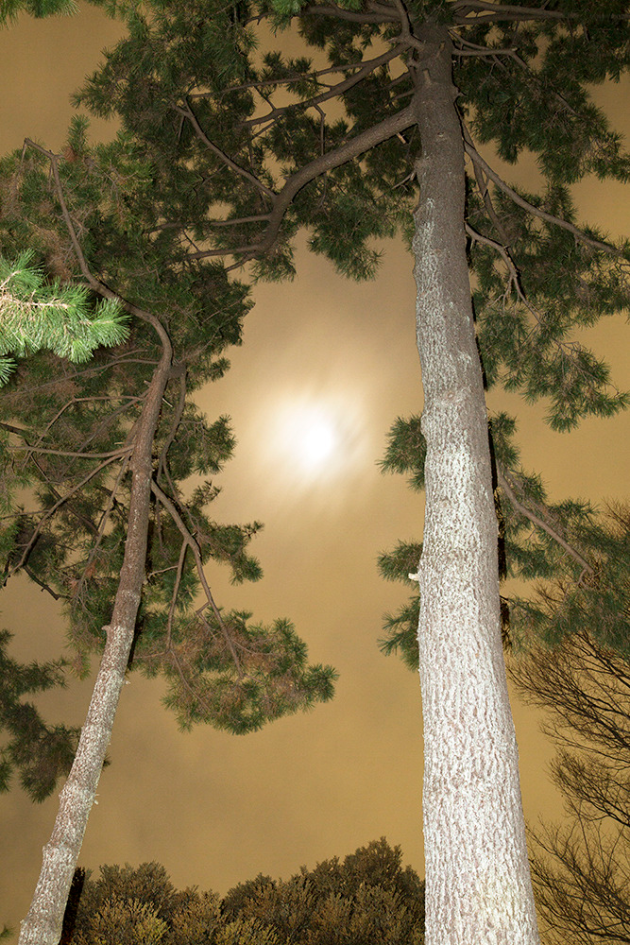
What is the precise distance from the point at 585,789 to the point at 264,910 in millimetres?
4511

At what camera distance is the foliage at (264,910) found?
595 centimetres

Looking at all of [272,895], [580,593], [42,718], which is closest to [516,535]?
[580,593]

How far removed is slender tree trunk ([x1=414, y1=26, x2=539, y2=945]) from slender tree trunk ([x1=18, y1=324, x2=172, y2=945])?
1.96 metres

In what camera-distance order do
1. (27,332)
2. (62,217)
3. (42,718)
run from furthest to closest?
(42,718) < (62,217) < (27,332)

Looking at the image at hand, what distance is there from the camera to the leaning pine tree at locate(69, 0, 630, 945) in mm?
1995

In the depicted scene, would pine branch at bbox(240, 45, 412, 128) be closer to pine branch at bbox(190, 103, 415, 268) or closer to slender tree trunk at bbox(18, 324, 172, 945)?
pine branch at bbox(190, 103, 415, 268)

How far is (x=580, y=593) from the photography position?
3.79m

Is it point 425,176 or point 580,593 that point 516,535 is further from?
point 425,176

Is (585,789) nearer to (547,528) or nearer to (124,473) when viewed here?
(547,528)

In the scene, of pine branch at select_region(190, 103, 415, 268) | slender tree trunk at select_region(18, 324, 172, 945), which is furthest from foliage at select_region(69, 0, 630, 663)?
slender tree trunk at select_region(18, 324, 172, 945)

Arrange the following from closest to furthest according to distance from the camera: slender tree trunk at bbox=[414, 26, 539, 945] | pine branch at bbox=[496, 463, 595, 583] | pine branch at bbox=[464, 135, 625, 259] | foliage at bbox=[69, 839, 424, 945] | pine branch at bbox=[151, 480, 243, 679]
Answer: slender tree trunk at bbox=[414, 26, 539, 945]
pine branch at bbox=[496, 463, 595, 583]
pine branch at bbox=[464, 135, 625, 259]
pine branch at bbox=[151, 480, 243, 679]
foliage at bbox=[69, 839, 424, 945]

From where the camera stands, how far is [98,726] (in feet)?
10.4

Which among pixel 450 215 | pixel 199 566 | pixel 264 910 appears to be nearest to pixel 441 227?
pixel 450 215

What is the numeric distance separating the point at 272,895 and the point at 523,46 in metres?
10.7
